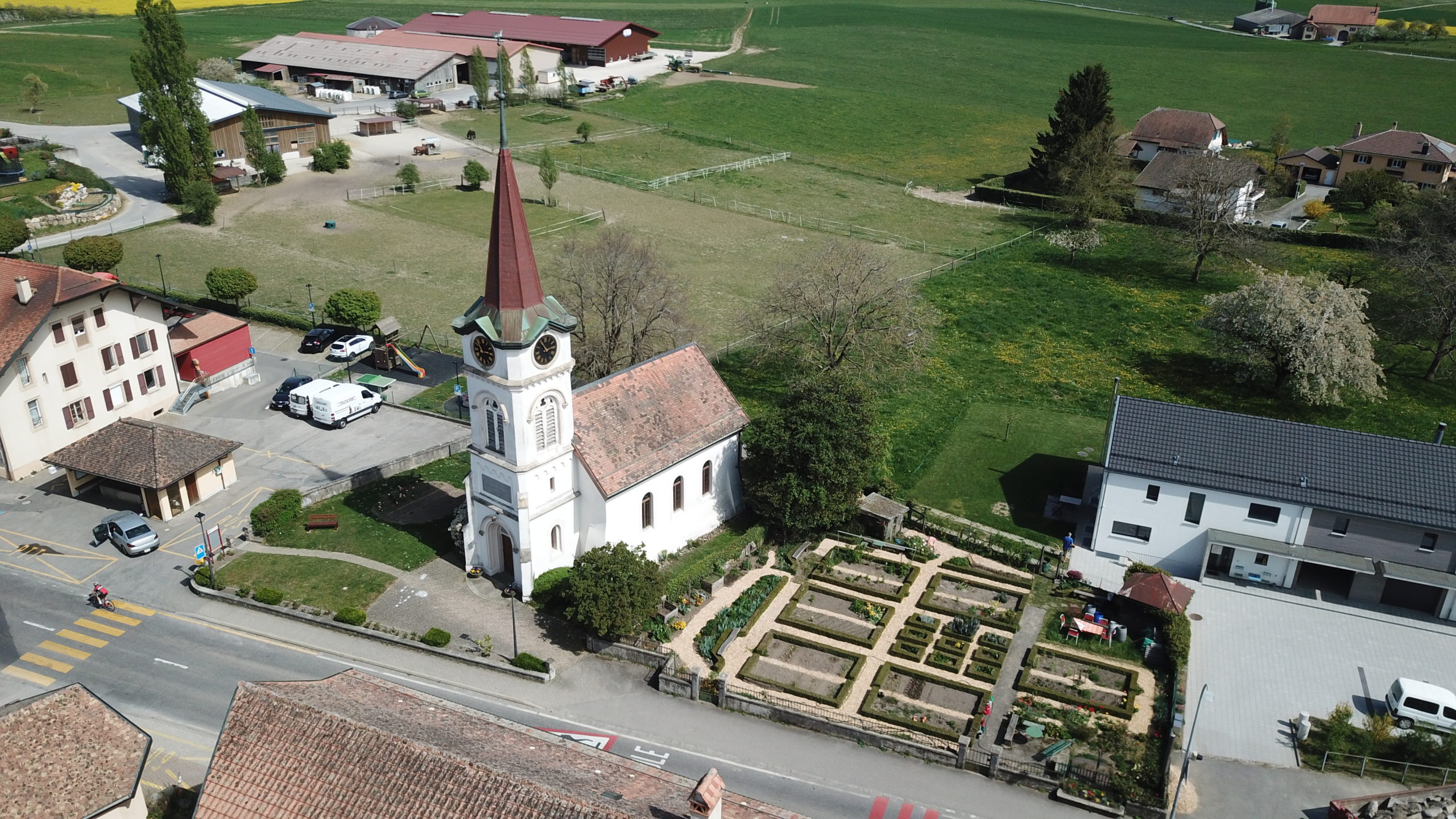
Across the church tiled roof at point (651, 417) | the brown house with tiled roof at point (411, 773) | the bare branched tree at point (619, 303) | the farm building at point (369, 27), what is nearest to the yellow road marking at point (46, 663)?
the brown house with tiled roof at point (411, 773)

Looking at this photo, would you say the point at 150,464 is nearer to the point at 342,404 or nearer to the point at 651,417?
the point at 342,404

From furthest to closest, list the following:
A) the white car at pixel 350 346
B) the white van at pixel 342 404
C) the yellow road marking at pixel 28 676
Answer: the white car at pixel 350 346, the white van at pixel 342 404, the yellow road marking at pixel 28 676

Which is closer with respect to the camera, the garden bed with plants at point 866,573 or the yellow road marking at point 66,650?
the yellow road marking at point 66,650

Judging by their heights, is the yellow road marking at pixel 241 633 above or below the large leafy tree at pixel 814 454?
below

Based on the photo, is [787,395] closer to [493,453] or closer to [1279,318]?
[493,453]

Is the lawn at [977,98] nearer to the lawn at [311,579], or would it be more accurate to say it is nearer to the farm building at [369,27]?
the farm building at [369,27]

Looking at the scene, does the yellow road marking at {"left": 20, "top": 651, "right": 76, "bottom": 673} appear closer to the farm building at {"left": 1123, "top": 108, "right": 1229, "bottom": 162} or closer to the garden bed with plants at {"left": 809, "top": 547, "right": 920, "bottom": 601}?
the garden bed with plants at {"left": 809, "top": 547, "right": 920, "bottom": 601}

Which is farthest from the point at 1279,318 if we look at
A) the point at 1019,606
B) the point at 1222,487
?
the point at 1019,606
